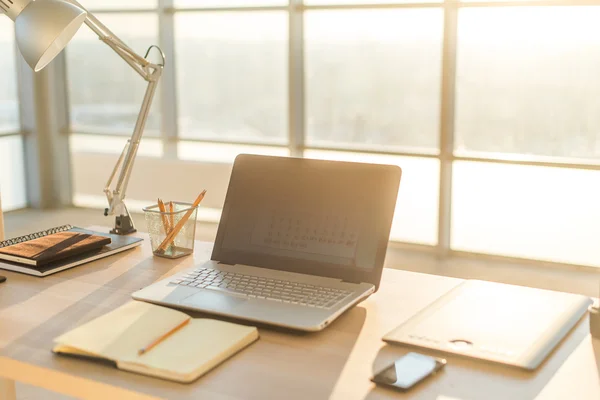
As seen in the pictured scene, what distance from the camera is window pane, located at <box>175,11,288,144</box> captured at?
4535 mm

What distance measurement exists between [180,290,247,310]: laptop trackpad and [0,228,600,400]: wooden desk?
10 centimetres

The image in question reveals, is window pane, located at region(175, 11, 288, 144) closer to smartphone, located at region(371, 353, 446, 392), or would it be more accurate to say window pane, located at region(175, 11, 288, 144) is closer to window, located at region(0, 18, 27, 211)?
window, located at region(0, 18, 27, 211)

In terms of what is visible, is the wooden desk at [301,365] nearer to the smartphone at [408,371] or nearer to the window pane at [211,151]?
the smartphone at [408,371]

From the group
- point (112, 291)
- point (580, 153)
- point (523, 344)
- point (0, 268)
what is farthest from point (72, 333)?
point (580, 153)

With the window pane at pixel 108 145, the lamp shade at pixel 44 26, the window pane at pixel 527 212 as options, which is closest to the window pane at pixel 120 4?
the window pane at pixel 108 145

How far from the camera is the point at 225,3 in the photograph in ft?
15.2

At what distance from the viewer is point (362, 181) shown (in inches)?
57.8

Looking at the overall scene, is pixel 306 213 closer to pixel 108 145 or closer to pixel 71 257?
pixel 71 257

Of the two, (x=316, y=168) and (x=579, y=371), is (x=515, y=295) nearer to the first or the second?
(x=579, y=371)

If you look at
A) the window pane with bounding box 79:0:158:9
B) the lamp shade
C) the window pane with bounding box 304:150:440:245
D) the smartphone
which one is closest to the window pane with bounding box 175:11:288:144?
the window pane with bounding box 79:0:158:9

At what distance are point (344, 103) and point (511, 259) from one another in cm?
125

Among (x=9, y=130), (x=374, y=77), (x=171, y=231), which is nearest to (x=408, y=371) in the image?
(x=171, y=231)

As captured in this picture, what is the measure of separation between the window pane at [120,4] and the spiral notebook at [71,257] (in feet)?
10.6

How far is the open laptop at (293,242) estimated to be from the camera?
1.36 m
